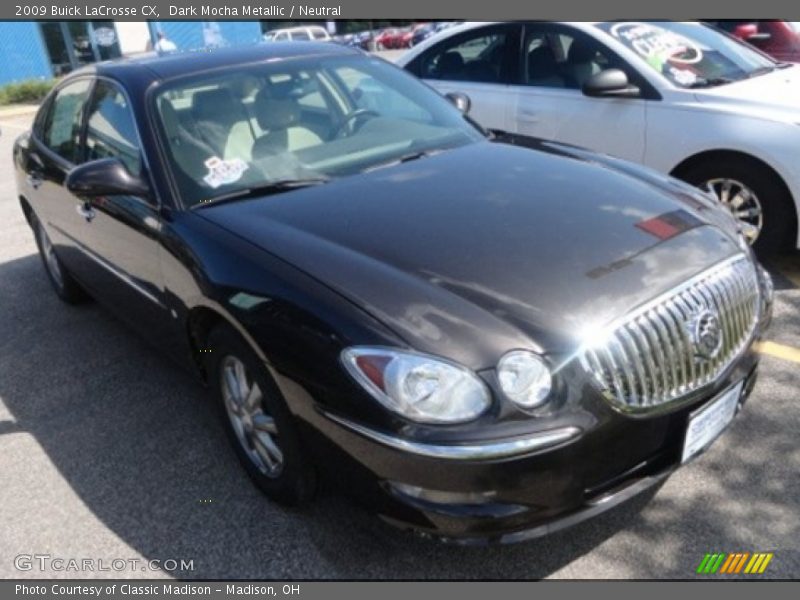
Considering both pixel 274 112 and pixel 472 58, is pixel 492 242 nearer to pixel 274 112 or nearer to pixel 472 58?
pixel 274 112

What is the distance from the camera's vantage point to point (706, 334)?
223 centimetres

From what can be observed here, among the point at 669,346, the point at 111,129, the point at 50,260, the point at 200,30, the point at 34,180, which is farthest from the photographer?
the point at 200,30

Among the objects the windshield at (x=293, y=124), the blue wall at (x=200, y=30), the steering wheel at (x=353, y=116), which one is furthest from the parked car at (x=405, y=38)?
the steering wheel at (x=353, y=116)

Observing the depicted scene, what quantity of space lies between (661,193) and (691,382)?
3.18ft

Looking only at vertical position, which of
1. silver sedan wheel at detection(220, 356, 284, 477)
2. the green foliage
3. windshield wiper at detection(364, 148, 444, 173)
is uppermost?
windshield wiper at detection(364, 148, 444, 173)

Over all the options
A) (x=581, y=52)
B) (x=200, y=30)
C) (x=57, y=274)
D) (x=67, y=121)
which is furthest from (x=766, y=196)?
(x=200, y=30)

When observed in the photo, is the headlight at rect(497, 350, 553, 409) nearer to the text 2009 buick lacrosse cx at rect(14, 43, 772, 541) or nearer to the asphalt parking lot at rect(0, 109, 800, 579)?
the text 2009 buick lacrosse cx at rect(14, 43, 772, 541)

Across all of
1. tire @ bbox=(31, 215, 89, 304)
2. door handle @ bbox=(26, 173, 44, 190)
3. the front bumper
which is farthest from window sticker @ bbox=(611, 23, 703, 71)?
tire @ bbox=(31, 215, 89, 304)

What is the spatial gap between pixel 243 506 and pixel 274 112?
5.77 feet

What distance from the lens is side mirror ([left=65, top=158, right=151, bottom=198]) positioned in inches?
115

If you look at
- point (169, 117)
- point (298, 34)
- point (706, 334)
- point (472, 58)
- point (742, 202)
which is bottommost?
point (298, 34)

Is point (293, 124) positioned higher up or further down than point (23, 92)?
higher up

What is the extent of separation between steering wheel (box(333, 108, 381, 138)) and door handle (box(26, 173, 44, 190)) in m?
2.08
